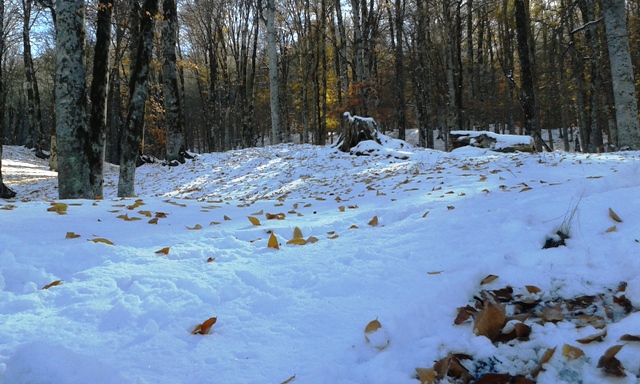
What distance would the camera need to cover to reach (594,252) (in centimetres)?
189

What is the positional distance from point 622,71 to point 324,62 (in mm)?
16760

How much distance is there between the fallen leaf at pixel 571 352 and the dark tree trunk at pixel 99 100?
24.4 feet

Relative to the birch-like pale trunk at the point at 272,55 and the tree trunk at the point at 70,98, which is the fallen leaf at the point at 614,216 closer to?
the tree trunk at the point at 70,98

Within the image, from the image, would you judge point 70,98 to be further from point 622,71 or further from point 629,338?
point 622,71

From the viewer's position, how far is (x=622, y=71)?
7785 mm

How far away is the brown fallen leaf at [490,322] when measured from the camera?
1.47 m

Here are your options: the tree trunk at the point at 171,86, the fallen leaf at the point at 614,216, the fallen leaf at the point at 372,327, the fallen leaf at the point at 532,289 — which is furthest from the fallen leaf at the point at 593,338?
the tree trunk at the point at 171,86

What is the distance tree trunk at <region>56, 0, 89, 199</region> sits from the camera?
19.0 ft

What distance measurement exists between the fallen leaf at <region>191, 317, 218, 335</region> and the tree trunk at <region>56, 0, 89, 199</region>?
5580 mm

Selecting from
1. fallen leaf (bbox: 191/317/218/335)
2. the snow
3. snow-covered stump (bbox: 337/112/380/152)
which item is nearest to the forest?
snow-covered stump (bbox: 337/112/380/152)

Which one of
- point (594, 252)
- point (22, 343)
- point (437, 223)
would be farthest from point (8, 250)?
point (594, 252)

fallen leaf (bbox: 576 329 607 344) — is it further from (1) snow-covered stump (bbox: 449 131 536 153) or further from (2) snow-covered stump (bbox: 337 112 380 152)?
(2) snow-covered stump (bbox: 337 112 380 152)

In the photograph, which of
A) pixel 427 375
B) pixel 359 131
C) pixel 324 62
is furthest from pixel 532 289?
pixel 324 62

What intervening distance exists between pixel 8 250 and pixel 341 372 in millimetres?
2080
